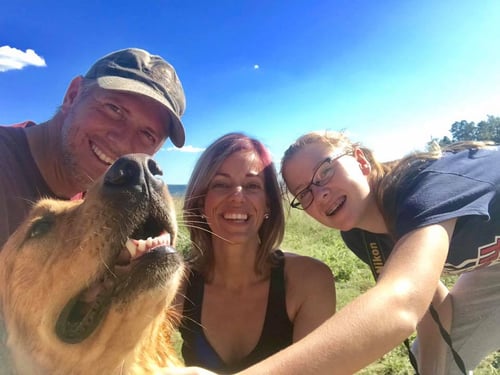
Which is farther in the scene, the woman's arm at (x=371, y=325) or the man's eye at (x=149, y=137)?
the man's eye at (x=149, y=137)

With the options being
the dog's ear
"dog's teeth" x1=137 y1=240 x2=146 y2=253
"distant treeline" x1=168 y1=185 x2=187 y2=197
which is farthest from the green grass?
the dog's ear

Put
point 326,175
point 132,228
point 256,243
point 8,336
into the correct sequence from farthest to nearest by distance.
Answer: point 256,243 < point 326,175 < point 8,336 < point 132,228

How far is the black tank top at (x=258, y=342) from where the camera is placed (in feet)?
11.5

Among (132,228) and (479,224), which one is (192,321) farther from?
(479,224)

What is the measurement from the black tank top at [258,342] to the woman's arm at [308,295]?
0.24 ft

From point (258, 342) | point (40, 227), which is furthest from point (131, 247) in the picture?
point (258, 342)

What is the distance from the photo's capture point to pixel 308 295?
3.59 meters

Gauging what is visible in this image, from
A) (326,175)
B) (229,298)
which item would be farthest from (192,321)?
(326,175)

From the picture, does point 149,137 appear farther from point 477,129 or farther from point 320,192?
A: point 477,129

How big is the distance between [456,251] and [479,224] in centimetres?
29

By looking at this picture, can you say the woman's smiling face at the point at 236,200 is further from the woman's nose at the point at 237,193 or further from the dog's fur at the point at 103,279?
the dog's fur at the point at 103,279

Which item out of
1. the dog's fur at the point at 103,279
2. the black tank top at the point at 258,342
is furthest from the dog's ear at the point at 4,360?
the black tank top at the point at 258,342

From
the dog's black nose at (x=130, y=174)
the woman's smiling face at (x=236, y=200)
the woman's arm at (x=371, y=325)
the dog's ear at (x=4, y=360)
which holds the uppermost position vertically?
the dog's black nose at (x=130, y=174)

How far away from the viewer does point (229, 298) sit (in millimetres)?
3838
